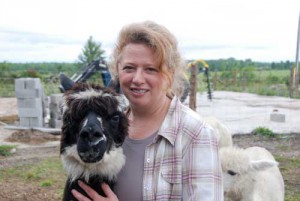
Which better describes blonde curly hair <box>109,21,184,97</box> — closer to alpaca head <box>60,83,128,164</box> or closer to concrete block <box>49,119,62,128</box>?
alpaca head <box>60,83,128,164</box>

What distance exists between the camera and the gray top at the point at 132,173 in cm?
203

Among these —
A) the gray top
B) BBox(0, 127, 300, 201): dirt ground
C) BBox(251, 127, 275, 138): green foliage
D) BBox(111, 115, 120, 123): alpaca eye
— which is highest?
BBox(111, 115, 120, 123): alpaca eye

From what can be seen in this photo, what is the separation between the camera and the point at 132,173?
2.08 m

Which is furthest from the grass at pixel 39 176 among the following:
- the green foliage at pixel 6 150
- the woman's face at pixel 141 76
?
the woman's face at pixel 141 76

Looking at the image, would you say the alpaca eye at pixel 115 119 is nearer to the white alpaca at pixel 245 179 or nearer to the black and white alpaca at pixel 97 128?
the black and white alpaca at pixel 97 128

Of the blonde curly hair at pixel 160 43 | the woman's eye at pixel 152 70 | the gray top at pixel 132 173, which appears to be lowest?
the gray top at pixel 132 173

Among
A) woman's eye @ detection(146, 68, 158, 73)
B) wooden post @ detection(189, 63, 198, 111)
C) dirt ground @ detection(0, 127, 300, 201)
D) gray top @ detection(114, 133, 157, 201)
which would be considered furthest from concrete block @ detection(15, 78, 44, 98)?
woman's eye @ detection(146, 68, 158, 73)

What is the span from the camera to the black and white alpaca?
1.95m

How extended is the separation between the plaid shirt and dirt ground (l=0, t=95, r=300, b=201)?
395 cm

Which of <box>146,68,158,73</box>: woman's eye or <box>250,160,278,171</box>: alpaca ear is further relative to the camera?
<box>250,160,278,171</box>: alpaca ear

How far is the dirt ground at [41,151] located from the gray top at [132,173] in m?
3.72

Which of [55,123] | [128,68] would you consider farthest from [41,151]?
[128,68]

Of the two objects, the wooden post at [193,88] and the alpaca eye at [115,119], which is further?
the wooden post at [193,88]

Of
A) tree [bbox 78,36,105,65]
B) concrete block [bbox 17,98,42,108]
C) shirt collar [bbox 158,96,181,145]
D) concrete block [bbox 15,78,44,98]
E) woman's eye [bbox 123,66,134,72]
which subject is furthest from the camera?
tree [bbox 78,36,105,65]
